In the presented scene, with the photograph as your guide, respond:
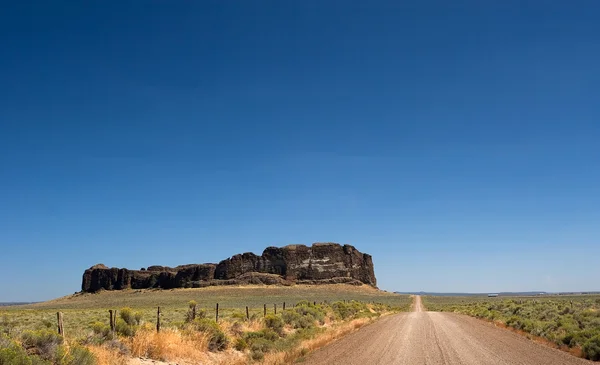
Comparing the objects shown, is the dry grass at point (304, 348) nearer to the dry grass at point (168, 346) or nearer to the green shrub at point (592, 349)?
the dry grass at point (168, 346)

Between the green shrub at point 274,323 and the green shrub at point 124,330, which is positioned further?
the green shrub at point 274,323

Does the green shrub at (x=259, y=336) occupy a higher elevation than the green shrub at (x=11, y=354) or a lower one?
lower

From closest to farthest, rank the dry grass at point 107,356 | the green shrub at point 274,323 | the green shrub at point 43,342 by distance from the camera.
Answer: the green shrub at point 43,342 → the dry grass at point 107,356 → the green shrub at point 274,323

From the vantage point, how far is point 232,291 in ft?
384

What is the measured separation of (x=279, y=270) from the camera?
493 feet

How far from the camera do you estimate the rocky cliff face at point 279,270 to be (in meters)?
142

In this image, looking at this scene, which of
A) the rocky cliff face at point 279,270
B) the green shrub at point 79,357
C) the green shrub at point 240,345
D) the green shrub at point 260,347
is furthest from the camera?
the rocky cliff face at point 279,270

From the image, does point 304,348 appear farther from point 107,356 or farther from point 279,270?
point 279,270

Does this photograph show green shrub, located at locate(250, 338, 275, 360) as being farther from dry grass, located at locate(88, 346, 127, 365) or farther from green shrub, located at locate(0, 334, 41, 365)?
green shrub, located at locate(0, 334, 41, 365)

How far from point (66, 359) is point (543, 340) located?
1960 centimetres

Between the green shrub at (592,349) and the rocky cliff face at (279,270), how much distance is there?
12417 centimetres

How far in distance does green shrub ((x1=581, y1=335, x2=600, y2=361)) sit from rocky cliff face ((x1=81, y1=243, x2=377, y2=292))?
12417cm

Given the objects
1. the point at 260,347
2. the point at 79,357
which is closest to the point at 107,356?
the point at 79,357

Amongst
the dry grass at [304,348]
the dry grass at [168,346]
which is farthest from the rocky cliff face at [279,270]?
the dry grass at [168,346]
